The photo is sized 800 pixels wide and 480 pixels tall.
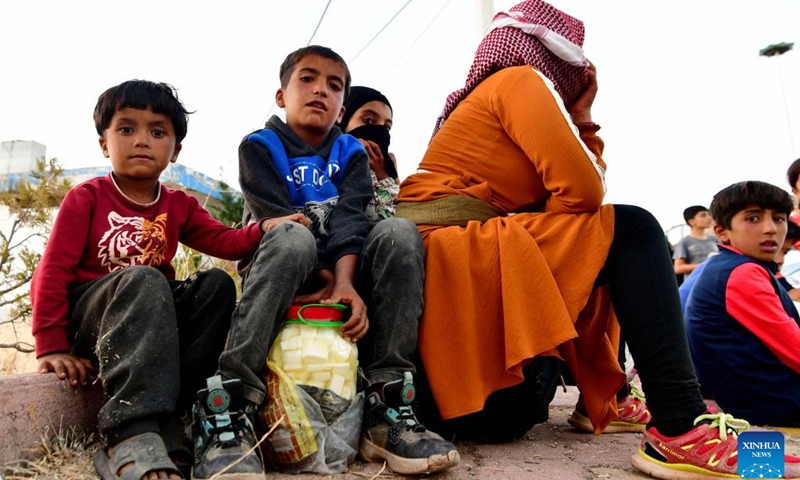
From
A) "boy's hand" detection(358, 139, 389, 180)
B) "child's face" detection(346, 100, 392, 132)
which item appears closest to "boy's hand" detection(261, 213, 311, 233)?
"boy's hand" detection(358, 139, 389, 180)

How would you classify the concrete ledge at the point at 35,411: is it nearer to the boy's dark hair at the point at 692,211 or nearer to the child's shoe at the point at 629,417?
the child's shoe at the point at 629,417

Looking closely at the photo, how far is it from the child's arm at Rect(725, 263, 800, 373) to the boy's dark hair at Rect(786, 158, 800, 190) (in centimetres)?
225

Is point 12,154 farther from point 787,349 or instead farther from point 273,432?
point 787,349

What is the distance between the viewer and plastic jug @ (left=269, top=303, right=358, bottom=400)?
183 centimetres

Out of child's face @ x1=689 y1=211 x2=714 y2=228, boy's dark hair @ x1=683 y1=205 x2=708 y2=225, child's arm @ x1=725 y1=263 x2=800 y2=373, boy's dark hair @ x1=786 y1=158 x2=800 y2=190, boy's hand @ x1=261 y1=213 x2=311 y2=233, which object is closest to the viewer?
boy's hand @ x1=261 y1=213 x2=311 y2=233

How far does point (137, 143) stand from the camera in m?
2.05

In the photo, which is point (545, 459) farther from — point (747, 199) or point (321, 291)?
point (747, 199)

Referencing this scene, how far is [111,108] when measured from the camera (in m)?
2.06

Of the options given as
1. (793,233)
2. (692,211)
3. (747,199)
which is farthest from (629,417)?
(692,211)

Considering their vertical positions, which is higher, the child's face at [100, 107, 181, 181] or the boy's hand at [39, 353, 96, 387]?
the child's face at [100, 107, 181, 181]

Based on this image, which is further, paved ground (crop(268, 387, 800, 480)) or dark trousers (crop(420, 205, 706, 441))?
dark trousers (crop(420, 205, 706, 441))

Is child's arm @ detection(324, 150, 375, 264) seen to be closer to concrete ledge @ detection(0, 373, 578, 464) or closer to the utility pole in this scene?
concrete ledge @ detection(0, 373, 578, 464)

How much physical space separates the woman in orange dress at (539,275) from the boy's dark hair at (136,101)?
922 millimetres

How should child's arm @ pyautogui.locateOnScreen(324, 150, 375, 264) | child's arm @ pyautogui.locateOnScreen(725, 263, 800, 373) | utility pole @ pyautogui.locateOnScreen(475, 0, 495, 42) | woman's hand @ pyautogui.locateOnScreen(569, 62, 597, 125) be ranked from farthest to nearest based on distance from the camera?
utility pole @ pyautogui.locateOnScreen(475, 0, 495, 42) → child's arm @ pyautogui.locateOnScreen(725, 263, 800, 373) → woman's hand @ pyautogui.locateOnScreen(569, 62, 597, 125) → child's arm @ pyautogui.locateOnScreen(324, 150, 375, 264)
